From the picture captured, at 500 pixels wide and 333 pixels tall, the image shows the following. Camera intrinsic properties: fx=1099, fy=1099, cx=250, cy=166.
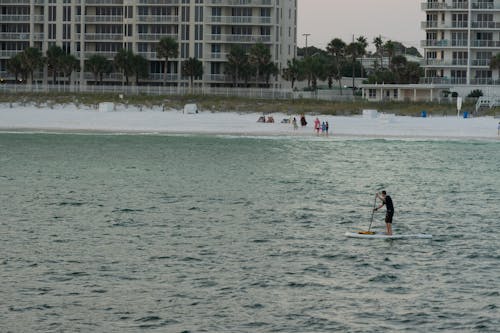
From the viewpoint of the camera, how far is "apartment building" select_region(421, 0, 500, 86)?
12731 centimetres

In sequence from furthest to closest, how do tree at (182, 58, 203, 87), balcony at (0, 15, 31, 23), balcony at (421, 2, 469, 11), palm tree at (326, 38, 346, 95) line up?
palm tree at (326, 38, 346, 95), balcony at (0, 15, 31, 23), balcony at (421, 2, 469, 11), tree at (182, 58, 203, 87)

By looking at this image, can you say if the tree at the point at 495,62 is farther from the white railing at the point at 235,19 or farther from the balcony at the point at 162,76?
the balcony at the point at 162,76

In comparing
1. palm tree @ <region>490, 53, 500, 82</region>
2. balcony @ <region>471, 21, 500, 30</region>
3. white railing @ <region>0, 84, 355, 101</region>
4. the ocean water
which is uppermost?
balcony @ <region>471, 21, 500, 30</region>

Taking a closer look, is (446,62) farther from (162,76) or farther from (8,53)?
(8,53)

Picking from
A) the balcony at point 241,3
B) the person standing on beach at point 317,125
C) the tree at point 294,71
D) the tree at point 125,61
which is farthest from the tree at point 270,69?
the person standing on beach at point 317,125

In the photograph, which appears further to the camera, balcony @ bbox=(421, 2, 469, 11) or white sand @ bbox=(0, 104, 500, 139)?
balcony @ bbox=(421, 2, 469, 11)

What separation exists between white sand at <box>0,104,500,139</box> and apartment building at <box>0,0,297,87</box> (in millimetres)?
22930

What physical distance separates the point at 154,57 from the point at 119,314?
10443cm

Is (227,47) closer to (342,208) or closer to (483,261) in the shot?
(342,208)

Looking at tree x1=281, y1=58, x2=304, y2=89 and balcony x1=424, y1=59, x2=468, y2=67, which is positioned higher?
balcony x1=424, y1=59, x2=468, y2=67

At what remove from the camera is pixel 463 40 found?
422ft

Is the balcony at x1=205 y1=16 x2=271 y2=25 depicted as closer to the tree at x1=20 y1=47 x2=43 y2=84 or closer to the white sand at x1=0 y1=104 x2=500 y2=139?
the tree at x1=20 y1=47 x2=43 y2=84

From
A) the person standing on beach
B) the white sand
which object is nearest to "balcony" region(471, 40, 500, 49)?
the white sand

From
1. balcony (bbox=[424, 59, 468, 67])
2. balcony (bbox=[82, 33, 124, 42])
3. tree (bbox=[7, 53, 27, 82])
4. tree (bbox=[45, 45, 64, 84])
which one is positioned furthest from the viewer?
balcony (bbox=[82, 33, 124, 42])
